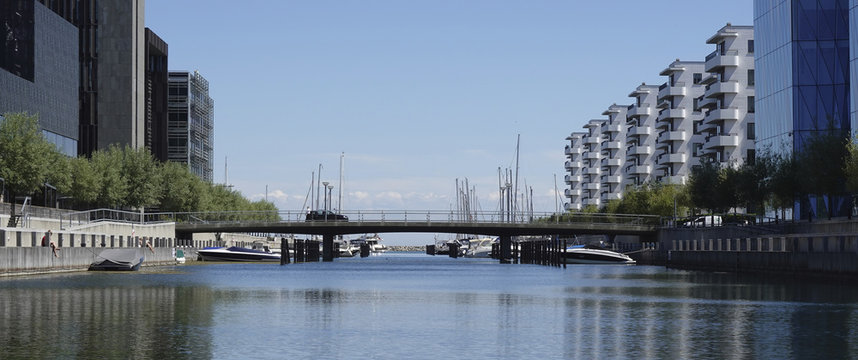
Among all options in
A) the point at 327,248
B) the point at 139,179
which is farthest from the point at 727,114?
the point at 139,179

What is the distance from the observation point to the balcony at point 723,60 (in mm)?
161375

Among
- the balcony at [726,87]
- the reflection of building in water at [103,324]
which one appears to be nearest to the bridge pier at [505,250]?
the balcony at [726,87]

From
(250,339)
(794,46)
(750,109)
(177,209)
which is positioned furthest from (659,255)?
(250,339)

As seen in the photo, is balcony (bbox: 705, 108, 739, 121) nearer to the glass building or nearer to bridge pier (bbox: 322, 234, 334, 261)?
bridge pier (bbox: 322, 234, 334, 261)

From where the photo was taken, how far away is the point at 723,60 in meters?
162

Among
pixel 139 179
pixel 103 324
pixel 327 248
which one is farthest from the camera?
pixel 327 248

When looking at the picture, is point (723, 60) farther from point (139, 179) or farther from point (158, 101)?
point (158, 101)

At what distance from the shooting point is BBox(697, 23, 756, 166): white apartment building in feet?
531

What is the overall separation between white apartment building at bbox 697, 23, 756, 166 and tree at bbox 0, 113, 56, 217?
302 feet

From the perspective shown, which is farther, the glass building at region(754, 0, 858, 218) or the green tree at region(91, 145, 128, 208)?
the green tree at region(91, 145, 128, 208)

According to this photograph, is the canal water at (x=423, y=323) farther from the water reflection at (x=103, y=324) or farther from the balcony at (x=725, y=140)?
the balcony at (x=725, y=140)

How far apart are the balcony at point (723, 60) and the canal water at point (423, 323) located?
108180 mm

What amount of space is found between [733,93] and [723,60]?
14.3 ft

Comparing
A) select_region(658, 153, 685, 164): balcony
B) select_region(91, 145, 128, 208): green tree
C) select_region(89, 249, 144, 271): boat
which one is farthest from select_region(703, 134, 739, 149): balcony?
select_region(89, 249, 144, 271): boat
